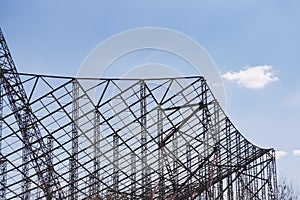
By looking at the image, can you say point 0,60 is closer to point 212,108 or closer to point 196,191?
point 212,108

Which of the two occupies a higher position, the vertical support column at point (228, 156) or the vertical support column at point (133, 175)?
the vertical support column at point (228, 156)

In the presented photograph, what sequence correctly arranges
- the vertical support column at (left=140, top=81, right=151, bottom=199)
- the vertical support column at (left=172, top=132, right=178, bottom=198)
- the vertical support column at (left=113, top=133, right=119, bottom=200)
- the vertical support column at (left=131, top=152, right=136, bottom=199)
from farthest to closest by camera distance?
1. the vertical support column at (left=172, top=132, right=178, bottom=198)
2. the vertical support column at (left=131, top=152, right=136, bottom=199)
3. the vertical support column at (left=113, top=133, right=119, bottom=200)
4. the vertical support column at (left=140, top=81, right=151, bottom=199)

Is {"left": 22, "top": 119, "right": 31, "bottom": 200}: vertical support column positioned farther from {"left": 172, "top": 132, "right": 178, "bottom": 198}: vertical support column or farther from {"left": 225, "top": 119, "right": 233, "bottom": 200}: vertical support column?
{"left": 225, "top": 119, "right": 233, "bottom": 200}: vertical support column

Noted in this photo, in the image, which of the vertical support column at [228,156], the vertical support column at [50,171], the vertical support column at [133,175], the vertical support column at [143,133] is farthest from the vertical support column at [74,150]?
the vertical support column at [228,156]

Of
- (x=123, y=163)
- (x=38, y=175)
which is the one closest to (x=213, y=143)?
(x=123, y=163)

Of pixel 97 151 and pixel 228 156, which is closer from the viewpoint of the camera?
pixel 97 151

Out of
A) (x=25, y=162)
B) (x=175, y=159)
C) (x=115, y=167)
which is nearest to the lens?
(x=25, y=162)

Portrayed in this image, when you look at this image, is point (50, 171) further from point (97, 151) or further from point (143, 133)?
point (143, 133)

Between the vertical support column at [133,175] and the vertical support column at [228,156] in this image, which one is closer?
the vertical support column at [133,175]

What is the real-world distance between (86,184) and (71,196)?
1.33 metres

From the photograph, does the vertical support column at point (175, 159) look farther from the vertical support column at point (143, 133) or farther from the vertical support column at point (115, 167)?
the vertical support column at point (115, 167)

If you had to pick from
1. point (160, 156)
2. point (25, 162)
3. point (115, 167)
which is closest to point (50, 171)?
point (25, 162)

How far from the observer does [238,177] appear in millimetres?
43062

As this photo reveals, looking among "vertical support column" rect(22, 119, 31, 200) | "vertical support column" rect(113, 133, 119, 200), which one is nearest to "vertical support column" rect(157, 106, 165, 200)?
"vertical support column" rect(113, 133, 119, 200)
